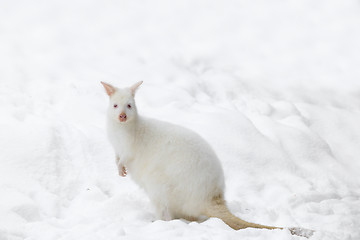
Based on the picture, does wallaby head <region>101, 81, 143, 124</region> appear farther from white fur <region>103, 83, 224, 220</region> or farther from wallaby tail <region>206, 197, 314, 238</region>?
wallaby tail <region>206, 197, 314, 238</region>

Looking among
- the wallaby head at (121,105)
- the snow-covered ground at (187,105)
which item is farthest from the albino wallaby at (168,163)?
the snow-covered ground at (187,105)

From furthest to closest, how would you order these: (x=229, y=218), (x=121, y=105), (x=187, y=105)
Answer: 1. (x=187, y=105)
2. (x=121, y=105)
3. (x=229, y=218)

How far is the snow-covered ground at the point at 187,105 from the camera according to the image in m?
4.68

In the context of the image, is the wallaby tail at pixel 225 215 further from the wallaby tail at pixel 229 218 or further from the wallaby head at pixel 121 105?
the wallaby head at pixel 121 105

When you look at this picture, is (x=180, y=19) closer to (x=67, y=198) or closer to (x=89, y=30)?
(x=89, y=30)

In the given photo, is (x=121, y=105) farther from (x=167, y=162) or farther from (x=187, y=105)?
(x=187, y=105)

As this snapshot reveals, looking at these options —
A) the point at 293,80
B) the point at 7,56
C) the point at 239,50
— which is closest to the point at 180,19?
the point at 239,50

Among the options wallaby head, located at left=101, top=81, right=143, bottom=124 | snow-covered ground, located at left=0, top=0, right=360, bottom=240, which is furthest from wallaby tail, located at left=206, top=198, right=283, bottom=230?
wallaby head, located at left=101, top=81, right=143, bottom=124

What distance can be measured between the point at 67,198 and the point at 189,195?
55.9 inches

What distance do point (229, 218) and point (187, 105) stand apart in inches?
131

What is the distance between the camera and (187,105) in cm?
725

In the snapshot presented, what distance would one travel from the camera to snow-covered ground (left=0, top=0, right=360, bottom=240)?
4.68 meters

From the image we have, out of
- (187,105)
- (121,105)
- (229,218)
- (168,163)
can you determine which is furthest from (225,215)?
(187,105)

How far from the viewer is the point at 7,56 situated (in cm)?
848
